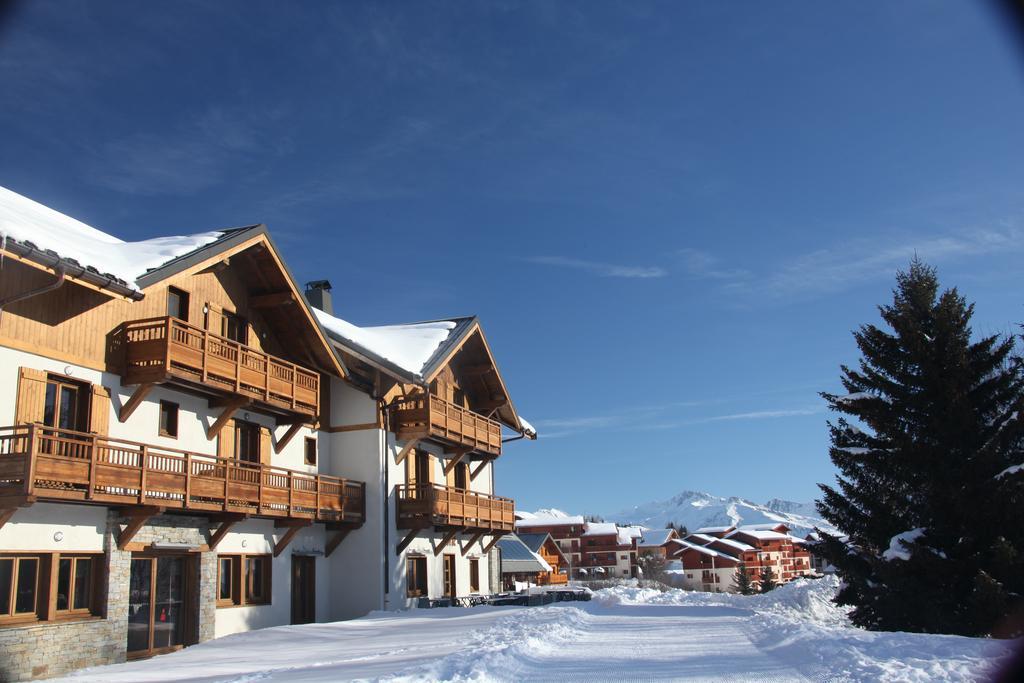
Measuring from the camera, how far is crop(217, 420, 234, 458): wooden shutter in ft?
69.7

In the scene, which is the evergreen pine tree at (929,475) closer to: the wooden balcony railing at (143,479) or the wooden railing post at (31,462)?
the wooden balcony railing at (143,479)

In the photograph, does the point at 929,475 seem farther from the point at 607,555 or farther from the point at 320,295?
the point at 607,555

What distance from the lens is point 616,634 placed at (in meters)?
17.8

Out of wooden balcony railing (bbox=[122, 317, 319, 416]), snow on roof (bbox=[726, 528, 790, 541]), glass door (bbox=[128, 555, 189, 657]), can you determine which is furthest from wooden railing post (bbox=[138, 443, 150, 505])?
snow on roof (bbox=[726, 528, 790, 541])

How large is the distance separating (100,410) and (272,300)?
21.6ft

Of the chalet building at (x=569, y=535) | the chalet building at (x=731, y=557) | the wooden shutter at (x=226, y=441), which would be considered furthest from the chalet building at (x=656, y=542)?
the wooden shutter at (x=226, y=441)

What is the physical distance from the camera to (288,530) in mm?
23172

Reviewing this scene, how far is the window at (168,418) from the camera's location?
63.8 ft

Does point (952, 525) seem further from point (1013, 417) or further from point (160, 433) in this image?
point (160, 433)

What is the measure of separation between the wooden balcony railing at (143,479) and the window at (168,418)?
0.52 m

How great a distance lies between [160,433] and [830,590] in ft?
87.5

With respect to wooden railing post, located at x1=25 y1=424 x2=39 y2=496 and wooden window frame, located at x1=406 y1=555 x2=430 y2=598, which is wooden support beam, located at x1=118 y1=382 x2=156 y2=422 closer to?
wooden railing post, located at x1=25 y1=424 x2=39 y2=496

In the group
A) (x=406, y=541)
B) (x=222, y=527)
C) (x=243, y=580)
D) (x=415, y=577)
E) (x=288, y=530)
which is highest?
(x=222, y=527)

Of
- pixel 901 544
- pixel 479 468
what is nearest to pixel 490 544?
Answer: pixel 479 468
